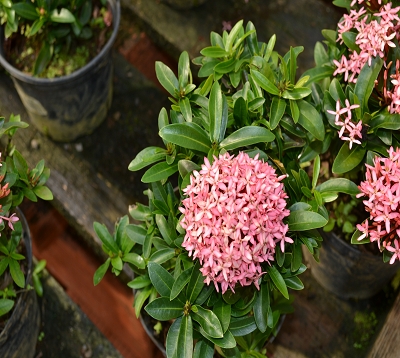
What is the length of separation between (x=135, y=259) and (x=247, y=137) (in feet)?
1.55

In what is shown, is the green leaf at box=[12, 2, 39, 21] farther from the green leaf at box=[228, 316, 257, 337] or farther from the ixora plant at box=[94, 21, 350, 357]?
the green leaf at box=[228, 316, 257, 337]

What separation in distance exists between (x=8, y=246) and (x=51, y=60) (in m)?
0.79

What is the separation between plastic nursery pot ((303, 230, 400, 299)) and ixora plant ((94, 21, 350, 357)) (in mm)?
352

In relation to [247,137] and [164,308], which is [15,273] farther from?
[247,137]

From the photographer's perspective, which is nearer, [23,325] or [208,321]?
[208,321]

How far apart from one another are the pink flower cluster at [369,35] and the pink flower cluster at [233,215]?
1.40 ft

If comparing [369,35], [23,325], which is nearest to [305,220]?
[369,35]

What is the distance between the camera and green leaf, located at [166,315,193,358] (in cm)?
112

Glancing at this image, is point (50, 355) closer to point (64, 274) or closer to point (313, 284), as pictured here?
point (64, 274)

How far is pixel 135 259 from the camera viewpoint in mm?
1368

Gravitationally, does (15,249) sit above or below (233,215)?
below

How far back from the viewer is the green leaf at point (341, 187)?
1207 millimetres

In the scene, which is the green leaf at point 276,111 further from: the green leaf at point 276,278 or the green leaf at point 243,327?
the green leaf at point 243,327

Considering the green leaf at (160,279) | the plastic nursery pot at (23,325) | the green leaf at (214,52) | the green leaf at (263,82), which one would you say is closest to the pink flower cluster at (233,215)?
the green leaf at (160,279)
